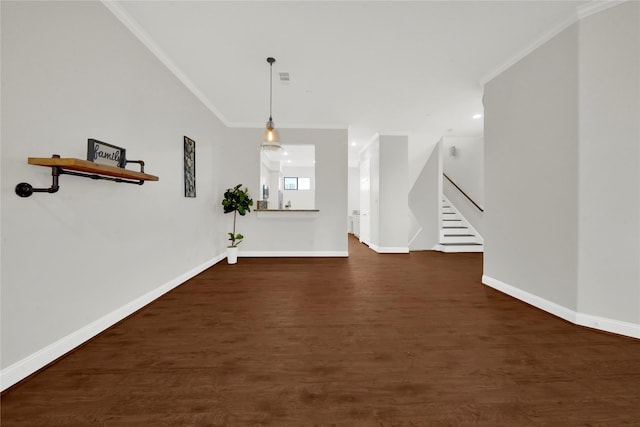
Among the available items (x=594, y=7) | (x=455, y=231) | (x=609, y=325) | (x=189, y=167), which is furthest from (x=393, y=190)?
(x=189, y=167)

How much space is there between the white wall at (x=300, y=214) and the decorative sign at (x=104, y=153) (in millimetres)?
3089

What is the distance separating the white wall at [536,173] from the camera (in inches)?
91.3

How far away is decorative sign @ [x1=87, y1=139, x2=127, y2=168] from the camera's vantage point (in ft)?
6.00

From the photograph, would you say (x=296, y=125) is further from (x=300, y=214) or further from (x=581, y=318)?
(x=581, y=318)

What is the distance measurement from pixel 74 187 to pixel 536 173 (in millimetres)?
4385

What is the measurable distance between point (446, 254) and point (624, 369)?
14.3 feet

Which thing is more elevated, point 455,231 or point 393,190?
point 393,190

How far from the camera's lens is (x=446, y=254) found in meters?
5.84

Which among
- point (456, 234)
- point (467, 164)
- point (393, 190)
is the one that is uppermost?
point (467, 164)

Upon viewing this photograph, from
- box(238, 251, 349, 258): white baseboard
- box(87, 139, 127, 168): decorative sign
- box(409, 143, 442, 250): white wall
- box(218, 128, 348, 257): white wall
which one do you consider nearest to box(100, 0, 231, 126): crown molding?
box(87, 139, 127, 168): decorative sign

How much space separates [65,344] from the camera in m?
1.73

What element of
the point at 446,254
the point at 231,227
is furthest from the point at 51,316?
the point at 446,254

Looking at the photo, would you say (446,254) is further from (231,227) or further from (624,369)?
(231,227)

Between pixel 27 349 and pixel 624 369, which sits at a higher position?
pixel 27 349
